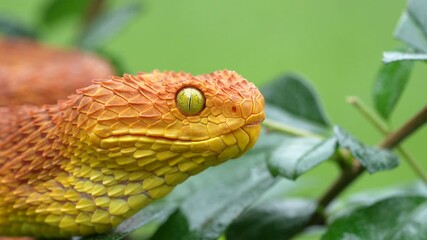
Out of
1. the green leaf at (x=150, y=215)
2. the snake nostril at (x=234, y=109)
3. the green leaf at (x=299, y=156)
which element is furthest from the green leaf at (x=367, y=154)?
the green leaf at (x=150, y=215)

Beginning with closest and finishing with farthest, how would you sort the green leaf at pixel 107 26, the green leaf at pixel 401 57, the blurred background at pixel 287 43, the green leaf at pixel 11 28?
1. the green leaf at pixel 401 57
2. the green leaf at pixel 107 26
3. the green leaf at pixel 11 28
4. the blurred background at pixel 287 43

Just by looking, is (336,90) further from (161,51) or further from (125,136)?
(125,136)

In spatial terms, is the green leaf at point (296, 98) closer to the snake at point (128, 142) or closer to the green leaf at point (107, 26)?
the snake at point (128, 142)

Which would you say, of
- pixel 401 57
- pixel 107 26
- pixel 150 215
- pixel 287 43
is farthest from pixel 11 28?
pixel 287 43

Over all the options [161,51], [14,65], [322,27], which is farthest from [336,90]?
[14,65]

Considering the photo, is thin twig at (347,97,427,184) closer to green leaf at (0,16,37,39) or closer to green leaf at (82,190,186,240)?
green leaf at (82,190,186,240)

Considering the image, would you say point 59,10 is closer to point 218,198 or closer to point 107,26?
point 107,26
